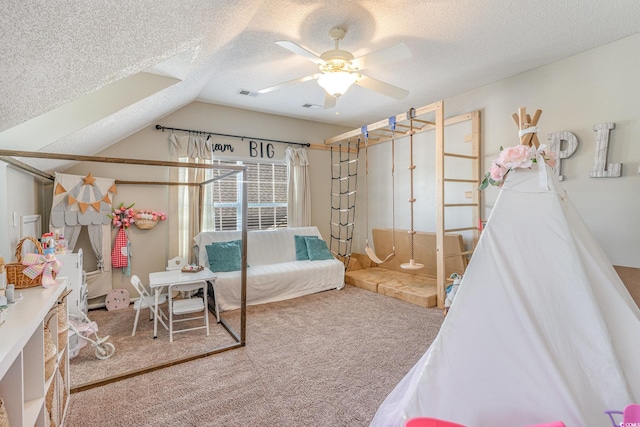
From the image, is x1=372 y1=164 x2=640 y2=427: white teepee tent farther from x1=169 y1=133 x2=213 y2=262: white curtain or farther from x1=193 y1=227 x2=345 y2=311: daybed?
x1=169 y1=133 x2=213 y2=262: white curtain

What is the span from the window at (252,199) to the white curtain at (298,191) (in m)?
0.12

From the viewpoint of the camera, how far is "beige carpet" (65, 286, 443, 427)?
1838 mm

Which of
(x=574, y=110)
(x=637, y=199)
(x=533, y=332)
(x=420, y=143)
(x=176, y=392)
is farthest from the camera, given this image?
(x=420, y=143)

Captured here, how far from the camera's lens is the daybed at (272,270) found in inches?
147

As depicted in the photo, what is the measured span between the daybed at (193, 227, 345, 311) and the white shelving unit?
6.22 ft

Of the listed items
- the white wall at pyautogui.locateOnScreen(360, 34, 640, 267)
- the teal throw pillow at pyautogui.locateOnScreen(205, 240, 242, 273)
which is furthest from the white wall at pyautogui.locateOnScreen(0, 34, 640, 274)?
the teal throw pillow at pyautogui.locateOnScreen(205, 240, 242, 273)

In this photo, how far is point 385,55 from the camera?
7.31 feet

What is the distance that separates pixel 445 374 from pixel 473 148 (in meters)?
3.54

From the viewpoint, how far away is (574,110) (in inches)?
125

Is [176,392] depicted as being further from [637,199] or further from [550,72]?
[550,72]

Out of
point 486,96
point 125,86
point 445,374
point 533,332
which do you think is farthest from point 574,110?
point 125,86

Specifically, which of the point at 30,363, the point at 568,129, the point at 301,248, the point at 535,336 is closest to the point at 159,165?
the point at 30,363

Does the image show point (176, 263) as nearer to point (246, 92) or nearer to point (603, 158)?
point (246, 92)

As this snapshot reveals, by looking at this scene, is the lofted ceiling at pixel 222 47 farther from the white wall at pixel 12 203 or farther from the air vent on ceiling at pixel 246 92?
the white wall at pixel 12 203
